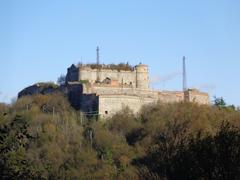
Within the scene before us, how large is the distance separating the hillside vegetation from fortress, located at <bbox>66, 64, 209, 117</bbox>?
753 millimetres

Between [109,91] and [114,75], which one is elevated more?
[114,75]

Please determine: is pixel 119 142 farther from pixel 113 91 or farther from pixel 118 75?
pixel 118 75

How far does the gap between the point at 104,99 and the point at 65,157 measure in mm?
7989

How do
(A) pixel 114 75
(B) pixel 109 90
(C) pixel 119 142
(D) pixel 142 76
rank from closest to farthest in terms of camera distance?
(C) pixel 119 142 → (B) pixel 109 90 → (A) pixel 114 75 → (D) pixel 142 76

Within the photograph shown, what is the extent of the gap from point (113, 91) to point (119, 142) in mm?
5410

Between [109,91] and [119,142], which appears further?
[109,91]

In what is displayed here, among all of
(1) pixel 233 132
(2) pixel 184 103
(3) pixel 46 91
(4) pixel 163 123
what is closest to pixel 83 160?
(4) pixel 163 123

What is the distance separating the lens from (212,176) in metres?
29.8

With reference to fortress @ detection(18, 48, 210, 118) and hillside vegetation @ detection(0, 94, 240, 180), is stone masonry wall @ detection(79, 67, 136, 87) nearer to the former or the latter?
fortress @ detection(18, 48, 210, 118)

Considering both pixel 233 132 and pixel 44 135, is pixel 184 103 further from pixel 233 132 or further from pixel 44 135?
pixel 233 132

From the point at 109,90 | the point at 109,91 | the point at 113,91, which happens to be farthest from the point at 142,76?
the point at 109,91

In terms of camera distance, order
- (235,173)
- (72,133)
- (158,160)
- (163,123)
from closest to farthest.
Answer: (235,173), (158,160), (163,123), (72,133)

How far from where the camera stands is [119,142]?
189 feet

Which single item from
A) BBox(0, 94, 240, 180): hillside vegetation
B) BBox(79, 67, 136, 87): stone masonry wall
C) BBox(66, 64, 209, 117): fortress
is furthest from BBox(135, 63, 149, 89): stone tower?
BBox(0, 94, 240, 180): hillside vegetation
